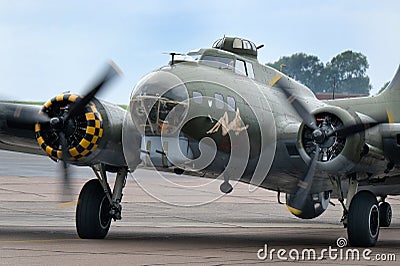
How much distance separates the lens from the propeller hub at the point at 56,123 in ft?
51.5

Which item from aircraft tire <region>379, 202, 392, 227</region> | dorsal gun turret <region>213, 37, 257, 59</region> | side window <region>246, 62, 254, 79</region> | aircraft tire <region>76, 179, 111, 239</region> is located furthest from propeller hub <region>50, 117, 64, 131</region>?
aircraft tire <region>379, 202, 392, 227</region>

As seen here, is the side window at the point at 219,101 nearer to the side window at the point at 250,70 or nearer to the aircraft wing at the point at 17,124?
the side window at the point at 250,70

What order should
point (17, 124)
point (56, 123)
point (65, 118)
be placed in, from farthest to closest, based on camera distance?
point (17, 124), point (65, 118), point (56, 123)

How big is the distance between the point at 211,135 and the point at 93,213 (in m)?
3.08

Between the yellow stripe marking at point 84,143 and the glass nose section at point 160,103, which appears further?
the yellow stripe marking at point 84,143

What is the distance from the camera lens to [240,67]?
691 inches

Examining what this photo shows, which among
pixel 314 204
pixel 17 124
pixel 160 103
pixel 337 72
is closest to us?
pixel 160 103

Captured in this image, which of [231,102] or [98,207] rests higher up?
[231,102]


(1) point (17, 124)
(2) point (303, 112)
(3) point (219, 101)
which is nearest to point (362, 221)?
(2) point (303, 112)

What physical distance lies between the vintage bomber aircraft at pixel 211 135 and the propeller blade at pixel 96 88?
23mm

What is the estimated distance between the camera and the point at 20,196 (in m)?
30.4

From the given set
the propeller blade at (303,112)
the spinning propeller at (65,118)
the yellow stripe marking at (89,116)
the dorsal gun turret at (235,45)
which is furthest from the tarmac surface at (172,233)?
the dorsal gun turret at (235,45)

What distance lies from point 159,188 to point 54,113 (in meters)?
20.1

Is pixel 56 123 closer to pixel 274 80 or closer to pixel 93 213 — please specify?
pixel 93 213
